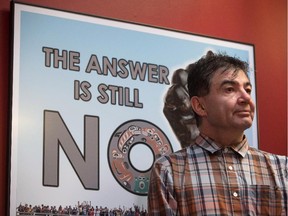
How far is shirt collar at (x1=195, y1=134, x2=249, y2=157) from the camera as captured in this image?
2.34 m

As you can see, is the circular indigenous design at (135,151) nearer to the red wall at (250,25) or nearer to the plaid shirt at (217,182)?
the plaid shirt at (217,182)

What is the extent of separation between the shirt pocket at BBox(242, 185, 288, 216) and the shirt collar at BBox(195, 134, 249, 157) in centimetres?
13

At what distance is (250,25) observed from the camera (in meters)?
2.94

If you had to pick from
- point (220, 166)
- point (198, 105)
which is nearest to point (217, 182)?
point (220, 166)

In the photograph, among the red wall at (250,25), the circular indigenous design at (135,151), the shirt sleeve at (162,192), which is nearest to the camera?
the shirt sleeve at (162,192)


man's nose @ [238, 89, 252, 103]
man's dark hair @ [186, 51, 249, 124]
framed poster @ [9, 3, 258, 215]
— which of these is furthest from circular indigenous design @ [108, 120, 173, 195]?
man's nose @ [238, 89, 252, 103]

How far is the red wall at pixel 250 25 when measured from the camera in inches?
106

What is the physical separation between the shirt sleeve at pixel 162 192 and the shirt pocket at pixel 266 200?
0.77ft

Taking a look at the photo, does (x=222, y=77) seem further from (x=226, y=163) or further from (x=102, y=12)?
(x=102, y=12)

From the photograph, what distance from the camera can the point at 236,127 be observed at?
2.33 metres

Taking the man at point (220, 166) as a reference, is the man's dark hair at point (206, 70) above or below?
above

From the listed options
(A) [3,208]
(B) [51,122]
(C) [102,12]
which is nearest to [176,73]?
(C) [102,12]

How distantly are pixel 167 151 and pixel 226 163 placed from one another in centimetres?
34

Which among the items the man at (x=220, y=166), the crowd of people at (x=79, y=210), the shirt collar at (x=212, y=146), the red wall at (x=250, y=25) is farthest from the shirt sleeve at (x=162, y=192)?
the red wall at (x=250, y=25)
